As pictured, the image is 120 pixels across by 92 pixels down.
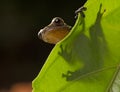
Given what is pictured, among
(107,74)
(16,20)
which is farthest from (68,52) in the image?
(16,20)

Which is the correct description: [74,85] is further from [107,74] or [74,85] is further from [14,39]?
[14,39]

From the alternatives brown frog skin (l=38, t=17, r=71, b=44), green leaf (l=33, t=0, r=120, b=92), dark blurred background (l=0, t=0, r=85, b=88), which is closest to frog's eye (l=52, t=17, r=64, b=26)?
brown frog skin (l=38, t=17, r=71, b=44)

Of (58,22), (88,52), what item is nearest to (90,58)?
(88,52)

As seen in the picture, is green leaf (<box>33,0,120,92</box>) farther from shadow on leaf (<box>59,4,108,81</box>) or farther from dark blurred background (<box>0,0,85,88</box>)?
dark blurred background (<box>0,0,85,88</box>)

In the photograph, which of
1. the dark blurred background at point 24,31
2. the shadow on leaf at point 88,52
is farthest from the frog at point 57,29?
the dark blurred background at point 24,31

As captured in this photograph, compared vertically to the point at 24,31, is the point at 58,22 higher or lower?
higher

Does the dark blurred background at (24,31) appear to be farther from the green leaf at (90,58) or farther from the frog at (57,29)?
the green leaf at (90,58)

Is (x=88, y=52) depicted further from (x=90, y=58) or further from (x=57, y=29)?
(x=57, y=29)

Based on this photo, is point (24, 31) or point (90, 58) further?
point (24, 31)
